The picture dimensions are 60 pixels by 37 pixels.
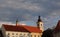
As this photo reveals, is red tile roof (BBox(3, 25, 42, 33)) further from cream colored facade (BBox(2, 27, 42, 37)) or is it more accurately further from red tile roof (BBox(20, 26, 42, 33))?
cream colored facade (BBox(2, 27, 42, 37))

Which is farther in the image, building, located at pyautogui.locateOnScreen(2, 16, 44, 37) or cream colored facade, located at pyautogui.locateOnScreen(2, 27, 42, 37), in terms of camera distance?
building, located at pyautogui.locateOnScreen(2, 16, 44, 37)

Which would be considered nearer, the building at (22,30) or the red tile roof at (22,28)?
the building at (22,30)

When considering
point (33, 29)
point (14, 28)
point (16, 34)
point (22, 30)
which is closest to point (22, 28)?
point (22, 30)

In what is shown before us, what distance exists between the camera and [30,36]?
113875 millimetres

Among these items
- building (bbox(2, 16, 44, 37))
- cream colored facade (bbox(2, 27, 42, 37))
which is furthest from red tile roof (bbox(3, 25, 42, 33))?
cream colored facade (bbox(2, 27, 42, 37))

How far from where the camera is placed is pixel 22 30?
112 metres

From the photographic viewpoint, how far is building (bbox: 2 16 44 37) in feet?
350

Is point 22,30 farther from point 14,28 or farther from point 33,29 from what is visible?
point 33,29

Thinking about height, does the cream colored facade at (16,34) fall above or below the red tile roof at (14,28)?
below

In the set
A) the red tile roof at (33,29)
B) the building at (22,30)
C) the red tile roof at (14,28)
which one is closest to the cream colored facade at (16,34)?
the building at (22,30)

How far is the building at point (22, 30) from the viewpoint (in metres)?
107

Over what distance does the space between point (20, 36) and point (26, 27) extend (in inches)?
413

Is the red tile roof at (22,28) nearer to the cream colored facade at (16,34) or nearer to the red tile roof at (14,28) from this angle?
the red tile roof at (14,28)

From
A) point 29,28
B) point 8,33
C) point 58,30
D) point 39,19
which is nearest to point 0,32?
point 8,33
